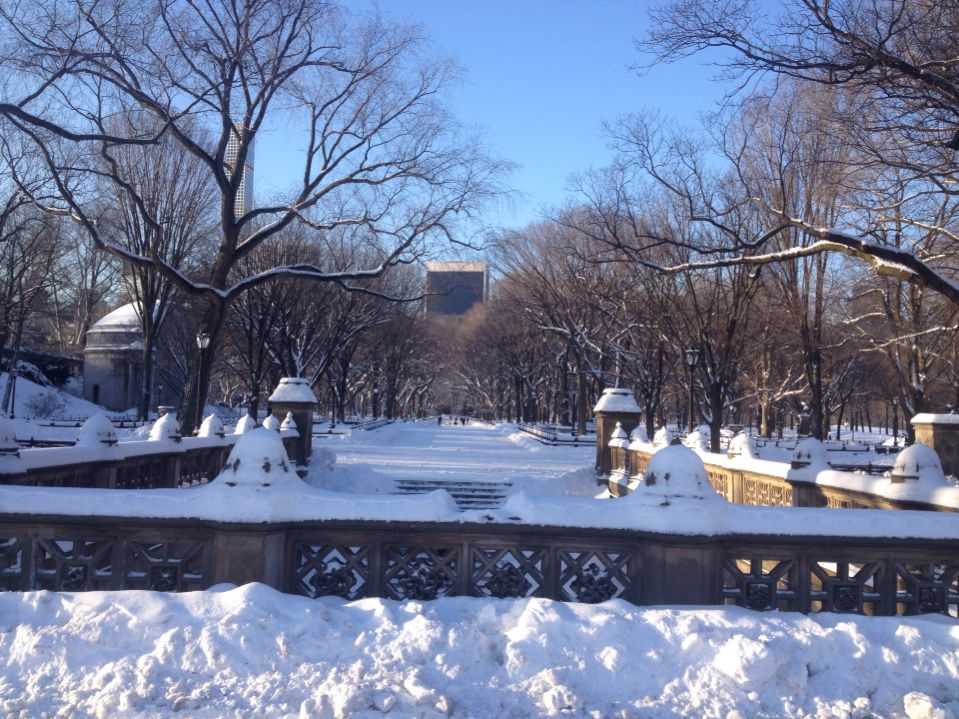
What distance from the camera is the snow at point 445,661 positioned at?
15.9 ft

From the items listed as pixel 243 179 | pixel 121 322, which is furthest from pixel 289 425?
pixel 121 322

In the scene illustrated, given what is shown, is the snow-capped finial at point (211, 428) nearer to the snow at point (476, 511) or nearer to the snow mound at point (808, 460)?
the snow mound at point (808, 460)

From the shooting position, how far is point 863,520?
21.0 ft

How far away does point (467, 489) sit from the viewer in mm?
21156

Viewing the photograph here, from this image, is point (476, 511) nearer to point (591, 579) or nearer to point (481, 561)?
point (481, 561)

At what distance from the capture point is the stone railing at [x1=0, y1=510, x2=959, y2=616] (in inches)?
248

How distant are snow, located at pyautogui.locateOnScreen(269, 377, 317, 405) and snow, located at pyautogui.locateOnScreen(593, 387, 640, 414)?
889 cm

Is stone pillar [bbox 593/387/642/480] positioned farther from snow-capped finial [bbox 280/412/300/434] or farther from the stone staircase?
snow-capped finial [bbox 280/412/300/434]

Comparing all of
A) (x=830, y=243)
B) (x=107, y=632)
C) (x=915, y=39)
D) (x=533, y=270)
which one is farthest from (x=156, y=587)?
(x=533, y=270)

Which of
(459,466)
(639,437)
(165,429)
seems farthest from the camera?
(459,466)

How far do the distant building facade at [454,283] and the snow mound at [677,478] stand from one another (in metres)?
12.7

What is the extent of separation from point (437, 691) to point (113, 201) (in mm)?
27878

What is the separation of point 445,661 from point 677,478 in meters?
2.37

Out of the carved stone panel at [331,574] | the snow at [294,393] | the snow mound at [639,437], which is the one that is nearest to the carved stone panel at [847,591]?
the carved stone panel at [331,574]
